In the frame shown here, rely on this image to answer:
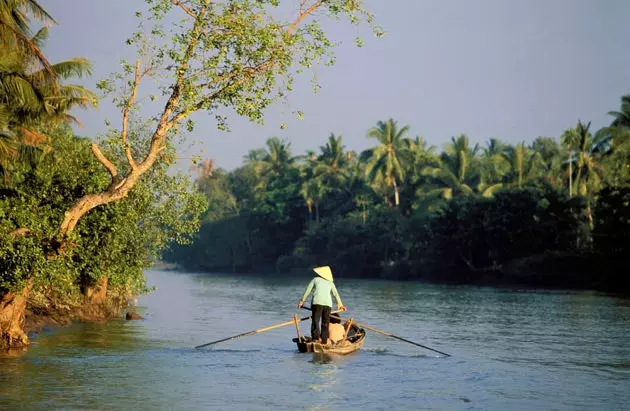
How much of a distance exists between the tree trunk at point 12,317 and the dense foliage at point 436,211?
136 ft

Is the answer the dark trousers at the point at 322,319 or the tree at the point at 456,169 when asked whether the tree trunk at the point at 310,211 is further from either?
the dark trousers at the point at 322,319

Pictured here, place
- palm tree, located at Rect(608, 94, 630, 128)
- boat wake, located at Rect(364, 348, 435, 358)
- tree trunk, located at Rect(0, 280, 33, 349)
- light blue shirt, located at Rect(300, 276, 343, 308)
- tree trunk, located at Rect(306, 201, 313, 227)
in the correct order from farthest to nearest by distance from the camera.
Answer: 1. tree trunk, located at Rect(306, 201, 313, 227)
2. palm tree, located at Rect(608, 94, 630, 128)
3. boat wake, located at Rect(364, 348, 435, 358)
4. light blue shirt, located at Rect(300, 276, 343, 308)
5. tree trunk, located at Rect(0, 280, 33, 349)

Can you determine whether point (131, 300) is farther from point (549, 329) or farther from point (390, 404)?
point (390, 404)

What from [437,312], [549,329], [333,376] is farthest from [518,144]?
[333,376]

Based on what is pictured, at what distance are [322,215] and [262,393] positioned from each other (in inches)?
3431

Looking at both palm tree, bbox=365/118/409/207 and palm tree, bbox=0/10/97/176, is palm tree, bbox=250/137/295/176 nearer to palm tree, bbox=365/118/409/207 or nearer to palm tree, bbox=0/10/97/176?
palm tree, bbox=365/118/409/207

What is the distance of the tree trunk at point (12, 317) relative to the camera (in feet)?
64.2

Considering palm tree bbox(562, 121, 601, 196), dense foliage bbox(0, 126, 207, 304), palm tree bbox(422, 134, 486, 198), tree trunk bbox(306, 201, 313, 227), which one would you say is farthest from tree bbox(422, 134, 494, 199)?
dense foliage bbox(0, 126, 207, 304)

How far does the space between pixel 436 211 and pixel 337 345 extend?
5455cm

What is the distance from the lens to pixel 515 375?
64.8ft

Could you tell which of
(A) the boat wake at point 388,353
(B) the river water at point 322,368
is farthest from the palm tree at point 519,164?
(A) the boat wake at point 388,353

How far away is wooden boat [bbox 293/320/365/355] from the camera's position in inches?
836

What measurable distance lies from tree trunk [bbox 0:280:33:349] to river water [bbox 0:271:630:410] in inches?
22.7

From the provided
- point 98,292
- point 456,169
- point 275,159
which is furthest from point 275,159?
point 98,292
